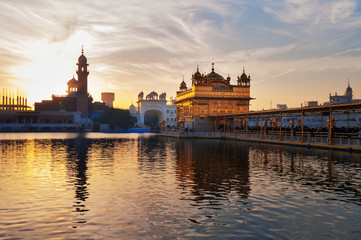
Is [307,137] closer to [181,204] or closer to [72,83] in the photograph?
[181,204]

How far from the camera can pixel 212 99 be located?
278 feet

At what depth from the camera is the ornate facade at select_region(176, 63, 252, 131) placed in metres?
83.9

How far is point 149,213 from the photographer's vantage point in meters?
11.6

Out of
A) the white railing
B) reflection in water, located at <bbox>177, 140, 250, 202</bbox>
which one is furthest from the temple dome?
reflection in water, located at <bbox>177, 140, 250, 202</bbox>

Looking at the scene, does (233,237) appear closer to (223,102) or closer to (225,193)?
(225,193)

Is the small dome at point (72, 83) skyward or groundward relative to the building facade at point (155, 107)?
skyward

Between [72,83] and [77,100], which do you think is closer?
[77,100]

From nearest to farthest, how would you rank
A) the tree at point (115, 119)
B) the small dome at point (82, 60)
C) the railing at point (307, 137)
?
the railing at point (307, 137) → the tree at point (115, 119) → the small dome at point (82, 60)

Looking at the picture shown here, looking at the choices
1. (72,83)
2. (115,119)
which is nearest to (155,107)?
(115,119)

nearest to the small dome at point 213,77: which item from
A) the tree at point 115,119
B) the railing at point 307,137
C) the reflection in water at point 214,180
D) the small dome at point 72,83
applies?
the railing at point 307,137

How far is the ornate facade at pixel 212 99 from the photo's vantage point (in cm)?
8388

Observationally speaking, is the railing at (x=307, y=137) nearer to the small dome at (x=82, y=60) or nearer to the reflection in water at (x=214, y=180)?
the reflection in water at (x=214, y=180)

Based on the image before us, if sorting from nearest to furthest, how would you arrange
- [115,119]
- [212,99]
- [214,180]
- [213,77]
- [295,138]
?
[214,180]
[295,138]
[212,99]
[213,77]
[115,119]

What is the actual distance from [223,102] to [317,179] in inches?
2657
